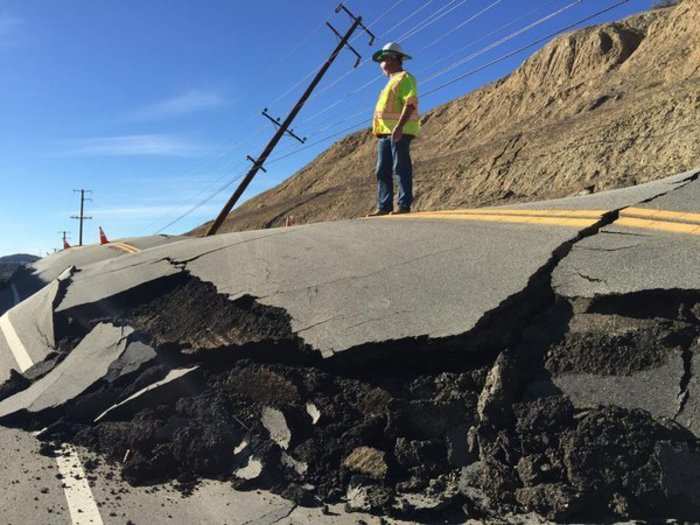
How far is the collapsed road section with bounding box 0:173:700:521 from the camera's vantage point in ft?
10.4

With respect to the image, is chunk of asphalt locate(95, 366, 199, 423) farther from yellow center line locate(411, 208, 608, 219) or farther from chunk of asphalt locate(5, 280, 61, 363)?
yellow center line locate(411, 208, 608, 219)

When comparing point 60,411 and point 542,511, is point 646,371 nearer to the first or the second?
point 542,511

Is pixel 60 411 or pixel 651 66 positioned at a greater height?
pixel 651 66

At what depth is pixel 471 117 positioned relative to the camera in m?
31.7

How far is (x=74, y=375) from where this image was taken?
17.6 feet

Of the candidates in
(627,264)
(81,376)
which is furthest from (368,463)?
(81,376)

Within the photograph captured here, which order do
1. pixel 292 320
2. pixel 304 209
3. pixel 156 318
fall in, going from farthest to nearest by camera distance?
pixel 304 209 < pixel 156 318 < pixel 292 320

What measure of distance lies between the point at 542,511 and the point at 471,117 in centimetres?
3034

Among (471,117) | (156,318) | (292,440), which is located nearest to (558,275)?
(292,440)

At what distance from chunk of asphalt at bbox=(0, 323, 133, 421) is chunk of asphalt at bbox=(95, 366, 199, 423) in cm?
57

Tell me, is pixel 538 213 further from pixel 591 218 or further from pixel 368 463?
pixel 368 463

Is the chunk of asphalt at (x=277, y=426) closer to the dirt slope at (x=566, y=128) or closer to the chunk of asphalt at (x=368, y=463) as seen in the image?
the chunk of asphalt at (x=368, y=463)

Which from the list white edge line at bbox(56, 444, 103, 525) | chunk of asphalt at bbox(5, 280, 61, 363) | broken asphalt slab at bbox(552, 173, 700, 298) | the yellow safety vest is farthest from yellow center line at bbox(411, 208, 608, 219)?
chunk of asphalt at bbox(5, 280, 61, 363)

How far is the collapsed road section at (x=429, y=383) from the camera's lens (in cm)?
316
